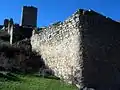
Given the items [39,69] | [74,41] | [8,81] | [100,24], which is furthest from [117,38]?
[8,81]

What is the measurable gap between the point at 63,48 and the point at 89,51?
2.17m

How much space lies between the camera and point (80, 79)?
53.1 ft

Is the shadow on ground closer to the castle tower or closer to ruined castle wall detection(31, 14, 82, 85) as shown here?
ruined castle wall detection(31, 14, 82, 85)

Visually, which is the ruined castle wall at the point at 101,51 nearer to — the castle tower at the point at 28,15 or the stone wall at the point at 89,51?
the stone wall at the point at 89,51

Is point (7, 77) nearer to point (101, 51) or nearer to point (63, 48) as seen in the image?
point (63, 48)

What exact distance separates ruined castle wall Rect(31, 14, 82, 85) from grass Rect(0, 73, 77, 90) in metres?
0.93

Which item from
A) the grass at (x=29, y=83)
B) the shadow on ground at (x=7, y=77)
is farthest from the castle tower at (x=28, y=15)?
the shadow on ground at (x=7, y=77)

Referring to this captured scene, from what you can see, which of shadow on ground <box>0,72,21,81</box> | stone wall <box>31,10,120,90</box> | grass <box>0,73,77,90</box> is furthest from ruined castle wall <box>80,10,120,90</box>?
shadow on ground <box>0,72,21,81</box>

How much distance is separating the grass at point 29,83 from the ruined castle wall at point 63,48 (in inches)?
36.7

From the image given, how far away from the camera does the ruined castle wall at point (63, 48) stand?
666 inches

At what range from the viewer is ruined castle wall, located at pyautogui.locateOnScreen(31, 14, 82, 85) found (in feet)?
55.5

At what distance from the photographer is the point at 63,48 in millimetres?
18484

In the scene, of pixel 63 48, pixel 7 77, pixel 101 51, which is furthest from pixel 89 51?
pixel 7 77

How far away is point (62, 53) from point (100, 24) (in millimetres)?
2686
